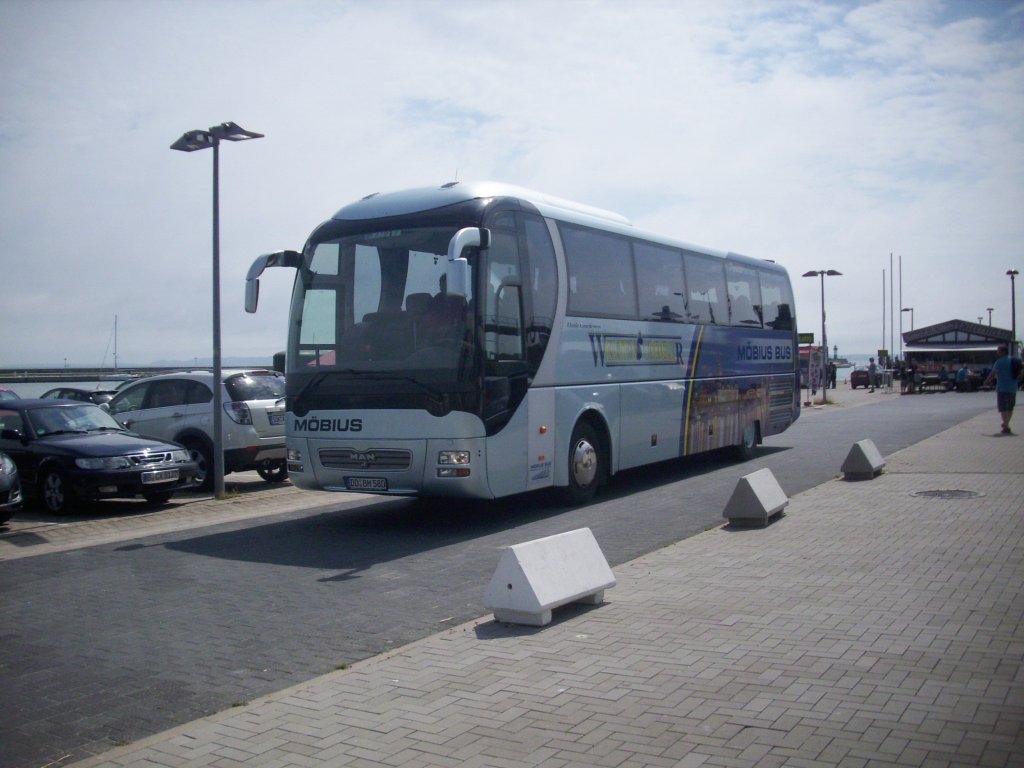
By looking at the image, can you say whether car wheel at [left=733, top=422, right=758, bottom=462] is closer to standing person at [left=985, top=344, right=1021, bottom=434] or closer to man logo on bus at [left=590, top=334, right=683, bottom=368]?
man logo on bus at [left=590, top=334, right=683, bottom=368]

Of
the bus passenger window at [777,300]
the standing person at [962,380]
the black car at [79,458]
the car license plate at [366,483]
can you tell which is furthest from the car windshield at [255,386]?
the standing person at [962,380]

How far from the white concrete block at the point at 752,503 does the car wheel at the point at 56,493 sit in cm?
862

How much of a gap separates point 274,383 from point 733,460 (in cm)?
877

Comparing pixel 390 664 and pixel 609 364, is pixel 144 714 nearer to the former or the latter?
pixel 390 664

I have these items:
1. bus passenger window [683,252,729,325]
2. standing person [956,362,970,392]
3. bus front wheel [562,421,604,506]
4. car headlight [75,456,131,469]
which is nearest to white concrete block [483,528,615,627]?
bus front wheel [562,421,604,506]

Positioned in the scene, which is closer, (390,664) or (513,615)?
(390,664)

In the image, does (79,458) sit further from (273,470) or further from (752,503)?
(752,503)

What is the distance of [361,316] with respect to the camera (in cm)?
1145

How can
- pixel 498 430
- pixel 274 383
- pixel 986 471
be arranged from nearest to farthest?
pixel 498 430, pixel 986 471, pixel 274 383

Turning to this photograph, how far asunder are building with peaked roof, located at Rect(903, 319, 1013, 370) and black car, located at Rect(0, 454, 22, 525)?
56541mm

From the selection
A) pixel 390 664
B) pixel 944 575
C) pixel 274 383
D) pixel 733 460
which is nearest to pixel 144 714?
pixel 390 664

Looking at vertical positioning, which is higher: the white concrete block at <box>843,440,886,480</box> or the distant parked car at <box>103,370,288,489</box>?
the distant parked car at <box>103,370,288,489</box>

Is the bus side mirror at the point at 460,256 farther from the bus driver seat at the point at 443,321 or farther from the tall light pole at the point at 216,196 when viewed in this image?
the tall light pole at the point at 216,196

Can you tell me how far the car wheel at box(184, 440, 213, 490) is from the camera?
15.7m
